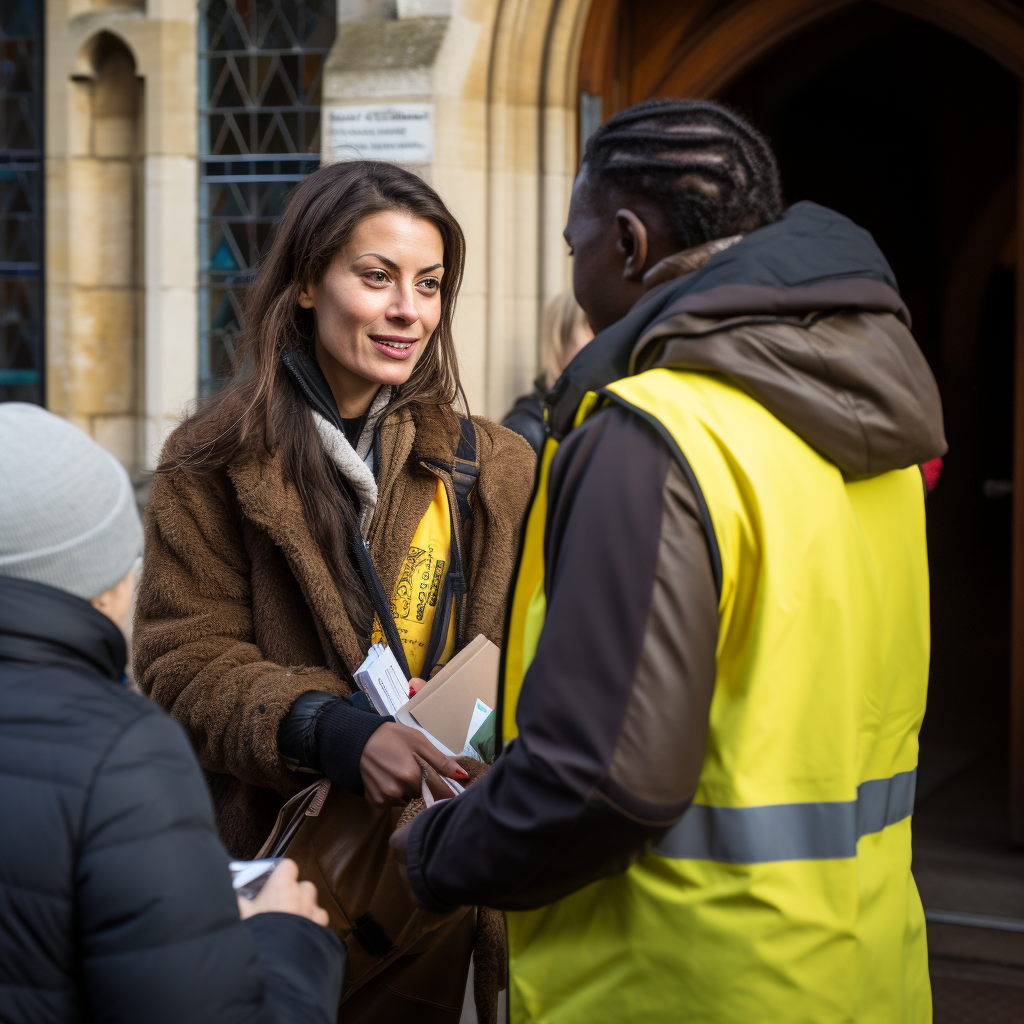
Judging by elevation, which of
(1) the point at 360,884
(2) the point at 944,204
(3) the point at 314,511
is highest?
(2) the point at 944,204

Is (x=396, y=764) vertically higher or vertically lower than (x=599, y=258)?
lower

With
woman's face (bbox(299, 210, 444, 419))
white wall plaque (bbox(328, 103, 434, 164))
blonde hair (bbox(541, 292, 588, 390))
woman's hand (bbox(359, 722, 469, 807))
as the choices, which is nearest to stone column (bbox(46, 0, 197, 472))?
white wall plaque (bbox(328, 103, 434, 164))

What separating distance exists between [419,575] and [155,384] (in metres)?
2.86

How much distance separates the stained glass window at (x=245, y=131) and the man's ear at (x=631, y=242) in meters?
3.28

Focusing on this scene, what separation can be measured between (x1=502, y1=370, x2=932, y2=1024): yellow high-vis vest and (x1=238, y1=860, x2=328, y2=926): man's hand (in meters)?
0.30

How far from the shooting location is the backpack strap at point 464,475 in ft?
6.78

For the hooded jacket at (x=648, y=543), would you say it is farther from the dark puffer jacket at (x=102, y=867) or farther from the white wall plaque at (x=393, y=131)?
the white wall plaque at (x=393, y=131)

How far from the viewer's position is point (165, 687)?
1.91 metres

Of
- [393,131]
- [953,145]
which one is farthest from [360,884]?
[953,145]

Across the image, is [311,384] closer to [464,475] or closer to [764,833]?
[464,475]

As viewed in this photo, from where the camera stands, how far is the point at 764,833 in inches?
46.8

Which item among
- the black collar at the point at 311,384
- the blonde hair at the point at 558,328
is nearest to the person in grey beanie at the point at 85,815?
the black collar at the point at 311,384

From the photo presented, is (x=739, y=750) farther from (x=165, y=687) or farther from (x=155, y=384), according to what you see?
(x=155, y=384)

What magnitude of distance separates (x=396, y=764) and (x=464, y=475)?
0.58m
